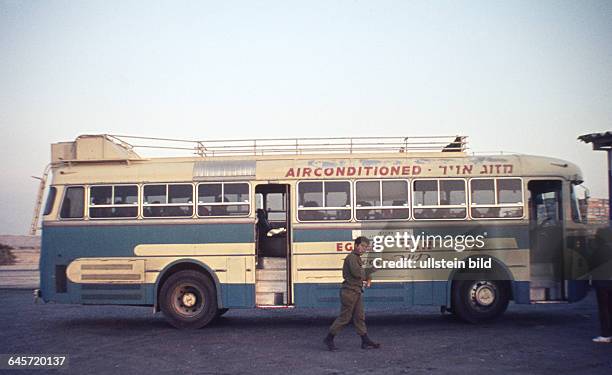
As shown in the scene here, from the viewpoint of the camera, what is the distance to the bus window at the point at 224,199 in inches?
527

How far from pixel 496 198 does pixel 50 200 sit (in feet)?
32.1

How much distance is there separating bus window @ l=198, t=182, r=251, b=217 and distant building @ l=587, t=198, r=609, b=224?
745 cm

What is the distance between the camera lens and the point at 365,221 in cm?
1319

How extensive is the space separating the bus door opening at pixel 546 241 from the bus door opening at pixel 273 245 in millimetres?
5277

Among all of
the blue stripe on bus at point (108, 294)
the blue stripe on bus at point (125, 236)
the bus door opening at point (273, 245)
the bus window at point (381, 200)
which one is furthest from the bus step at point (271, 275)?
the blue stripe on bus at point (108, 294)

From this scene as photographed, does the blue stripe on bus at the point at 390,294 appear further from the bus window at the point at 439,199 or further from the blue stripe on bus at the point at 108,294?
the blue stripe on bus at the point at 108,294

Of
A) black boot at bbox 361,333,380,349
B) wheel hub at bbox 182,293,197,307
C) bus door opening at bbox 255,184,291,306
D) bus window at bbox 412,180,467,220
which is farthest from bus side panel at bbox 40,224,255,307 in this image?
bus window at bbox 412,180,467,220

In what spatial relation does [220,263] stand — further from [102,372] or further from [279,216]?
[102,372]

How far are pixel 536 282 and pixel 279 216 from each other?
578 centimetres

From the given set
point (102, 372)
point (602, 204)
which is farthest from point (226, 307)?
point (602, 204)

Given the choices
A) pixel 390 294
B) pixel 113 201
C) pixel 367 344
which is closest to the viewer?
pixel 367 344

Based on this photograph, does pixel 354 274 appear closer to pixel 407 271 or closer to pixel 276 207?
pixel 407 271

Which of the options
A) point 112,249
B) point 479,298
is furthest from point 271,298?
point 479,298

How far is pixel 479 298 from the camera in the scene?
13258mm
